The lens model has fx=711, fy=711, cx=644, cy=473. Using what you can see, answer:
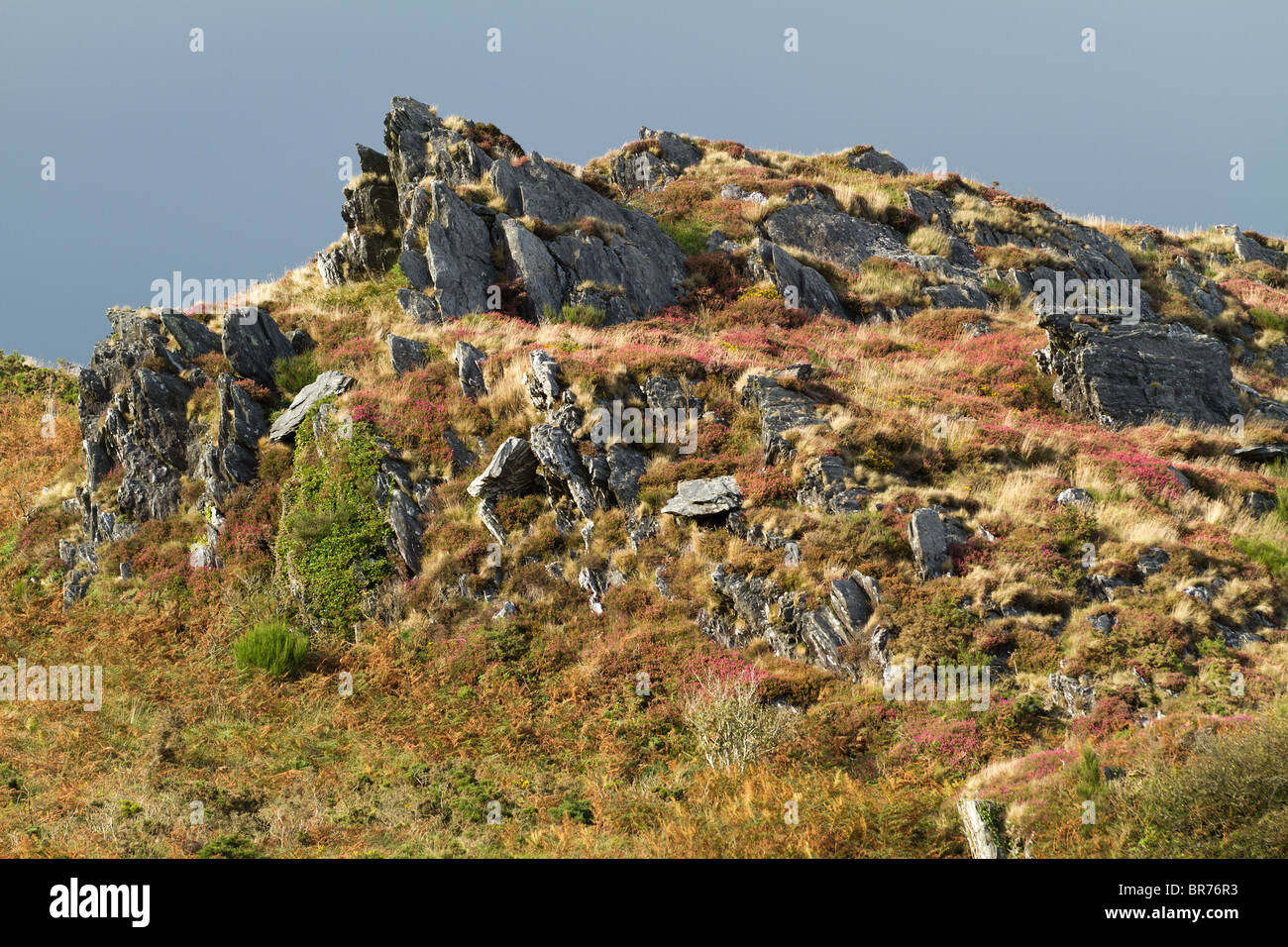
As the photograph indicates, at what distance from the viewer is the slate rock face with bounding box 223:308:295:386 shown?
22781 mm

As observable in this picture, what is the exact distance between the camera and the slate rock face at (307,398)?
21.0 metres

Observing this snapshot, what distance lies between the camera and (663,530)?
16531 millimetres

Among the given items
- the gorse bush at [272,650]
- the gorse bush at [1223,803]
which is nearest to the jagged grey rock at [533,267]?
the gorse bush at [272,650]

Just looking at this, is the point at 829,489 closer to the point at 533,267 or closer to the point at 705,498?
the point at 705,498

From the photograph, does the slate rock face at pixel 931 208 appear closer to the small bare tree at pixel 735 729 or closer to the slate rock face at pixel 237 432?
the slate rock face at pixel 237 432

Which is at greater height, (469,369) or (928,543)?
(469,369)

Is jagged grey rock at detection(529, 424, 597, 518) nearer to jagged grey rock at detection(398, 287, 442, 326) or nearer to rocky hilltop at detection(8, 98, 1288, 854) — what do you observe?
rocky hilltop at detection(8, 98, 1288, 854)

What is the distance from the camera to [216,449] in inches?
805

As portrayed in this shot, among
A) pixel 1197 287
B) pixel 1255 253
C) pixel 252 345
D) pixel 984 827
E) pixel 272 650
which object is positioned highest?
pixel 1255 253

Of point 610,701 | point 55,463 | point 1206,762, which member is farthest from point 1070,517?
point 55,463

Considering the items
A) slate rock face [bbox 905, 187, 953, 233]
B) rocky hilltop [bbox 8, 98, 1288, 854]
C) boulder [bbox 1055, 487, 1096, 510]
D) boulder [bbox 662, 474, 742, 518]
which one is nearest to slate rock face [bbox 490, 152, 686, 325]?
rocky hilltop [bbox 8, 98, 1288, 854]

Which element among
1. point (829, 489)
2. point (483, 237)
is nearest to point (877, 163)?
point (483, 237)

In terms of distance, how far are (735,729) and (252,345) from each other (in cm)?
2022

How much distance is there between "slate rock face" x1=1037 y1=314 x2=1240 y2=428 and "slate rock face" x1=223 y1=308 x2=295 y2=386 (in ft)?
88.8
